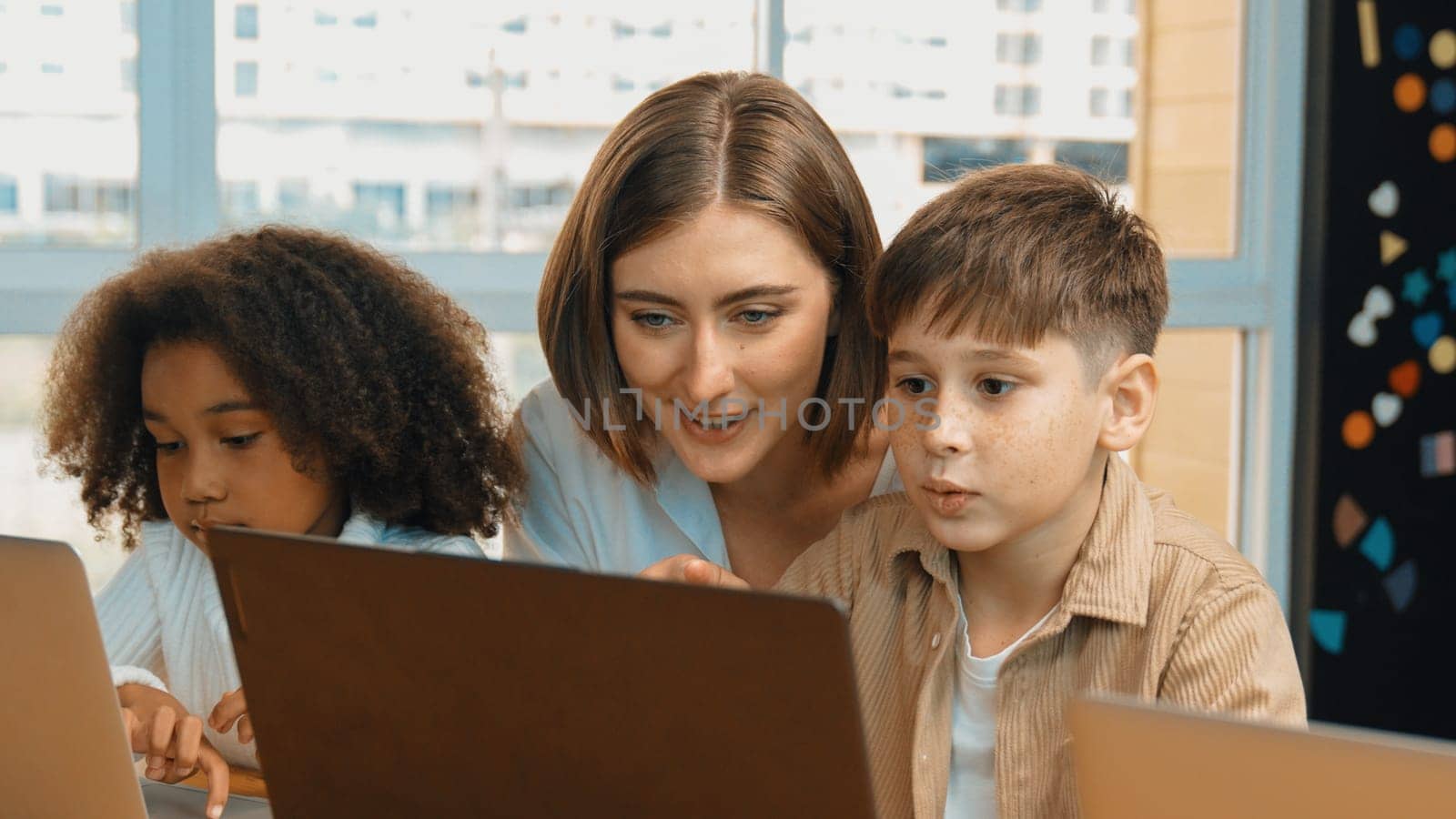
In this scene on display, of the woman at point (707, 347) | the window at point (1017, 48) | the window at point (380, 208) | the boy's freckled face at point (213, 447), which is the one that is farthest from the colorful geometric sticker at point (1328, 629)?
the boy's freckled face at point (213, 447)

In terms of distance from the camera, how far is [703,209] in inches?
56.6

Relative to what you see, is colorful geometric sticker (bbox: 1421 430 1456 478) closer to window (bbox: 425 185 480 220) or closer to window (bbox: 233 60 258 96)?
window (bbox: 425 185 480 220)

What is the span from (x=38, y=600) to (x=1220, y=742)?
73 cm

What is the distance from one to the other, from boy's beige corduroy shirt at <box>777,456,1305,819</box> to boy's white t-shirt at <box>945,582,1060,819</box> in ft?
0.06

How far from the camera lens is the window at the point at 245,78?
229cm

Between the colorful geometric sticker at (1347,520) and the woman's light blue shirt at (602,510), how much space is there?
1336mm

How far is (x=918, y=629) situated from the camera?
1.36 meters

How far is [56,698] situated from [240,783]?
0.43m

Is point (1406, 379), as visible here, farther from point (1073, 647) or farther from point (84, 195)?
point (84, 195)

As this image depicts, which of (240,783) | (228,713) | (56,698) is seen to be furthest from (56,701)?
(240,783)

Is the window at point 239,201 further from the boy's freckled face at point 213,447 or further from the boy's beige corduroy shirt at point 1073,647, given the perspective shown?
the boy's beige corduroy shirt at point 1073,647

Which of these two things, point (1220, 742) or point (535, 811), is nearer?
point (1220, 742)

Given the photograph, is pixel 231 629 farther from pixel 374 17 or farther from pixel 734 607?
pixel 374 17

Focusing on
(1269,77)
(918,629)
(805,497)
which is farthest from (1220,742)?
(1269,77)
